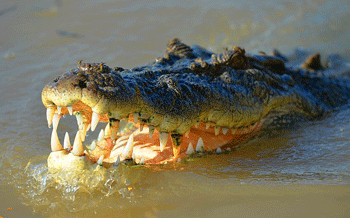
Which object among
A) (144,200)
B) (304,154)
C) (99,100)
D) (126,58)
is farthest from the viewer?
(126,58)

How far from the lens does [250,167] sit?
4160 mm

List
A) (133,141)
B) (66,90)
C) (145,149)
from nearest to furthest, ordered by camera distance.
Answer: (66,90)
(133,141)
(145,149)

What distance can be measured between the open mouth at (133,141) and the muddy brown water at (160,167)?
0.14 m

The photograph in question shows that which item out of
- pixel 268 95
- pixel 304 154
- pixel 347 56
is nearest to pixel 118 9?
pixel 347 56

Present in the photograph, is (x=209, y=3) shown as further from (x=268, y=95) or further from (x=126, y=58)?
(x=268, y=95)

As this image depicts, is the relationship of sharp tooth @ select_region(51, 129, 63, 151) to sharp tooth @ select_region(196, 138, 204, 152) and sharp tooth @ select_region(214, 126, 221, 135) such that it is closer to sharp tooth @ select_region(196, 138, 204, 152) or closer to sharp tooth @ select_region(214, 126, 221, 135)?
sharp tooth @ select_region(196, 138, 204, 152)

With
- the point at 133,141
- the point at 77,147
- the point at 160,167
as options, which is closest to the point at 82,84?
the point at 77,147

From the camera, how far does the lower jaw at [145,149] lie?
12.1 feet

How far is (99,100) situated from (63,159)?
820 millimetres

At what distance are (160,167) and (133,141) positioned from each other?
1.23 ft

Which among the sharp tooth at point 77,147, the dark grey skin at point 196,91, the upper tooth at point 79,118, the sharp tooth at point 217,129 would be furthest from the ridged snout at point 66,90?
the sharp tooth at point 217,129

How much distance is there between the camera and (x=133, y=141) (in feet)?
13.5

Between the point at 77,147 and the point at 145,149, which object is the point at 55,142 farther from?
the point at 145,149

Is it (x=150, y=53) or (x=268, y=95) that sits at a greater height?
(x=150, y=53)
